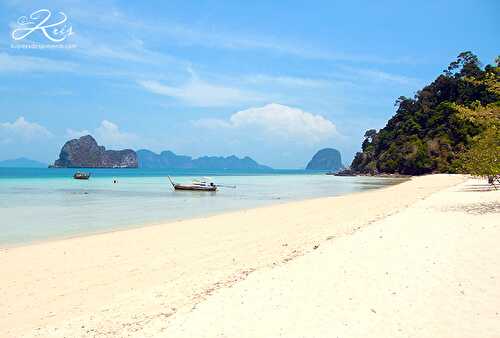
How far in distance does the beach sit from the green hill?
9033 centimetres

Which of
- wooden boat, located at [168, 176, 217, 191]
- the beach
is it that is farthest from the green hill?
the beach

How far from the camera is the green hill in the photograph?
105375 mm

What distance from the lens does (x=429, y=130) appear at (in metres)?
118

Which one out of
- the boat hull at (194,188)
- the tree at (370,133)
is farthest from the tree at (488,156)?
the tree at (370,133)

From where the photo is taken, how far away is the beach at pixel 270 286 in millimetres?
6203

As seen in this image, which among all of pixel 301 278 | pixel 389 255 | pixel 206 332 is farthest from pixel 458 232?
pixel 206 332

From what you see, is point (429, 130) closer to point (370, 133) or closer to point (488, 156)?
point (370, 133)

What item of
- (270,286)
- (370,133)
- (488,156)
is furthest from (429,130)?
(270,286)

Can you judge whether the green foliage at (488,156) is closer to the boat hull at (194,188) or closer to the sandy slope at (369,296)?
the sandy slope at (369,296)

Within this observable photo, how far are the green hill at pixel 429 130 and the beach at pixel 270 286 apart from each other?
90327mm

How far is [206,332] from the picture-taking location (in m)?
5.97

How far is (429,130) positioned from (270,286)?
12090 centimetres

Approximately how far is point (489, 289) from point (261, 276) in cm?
400

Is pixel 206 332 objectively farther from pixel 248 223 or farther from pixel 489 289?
pixel 248 223
